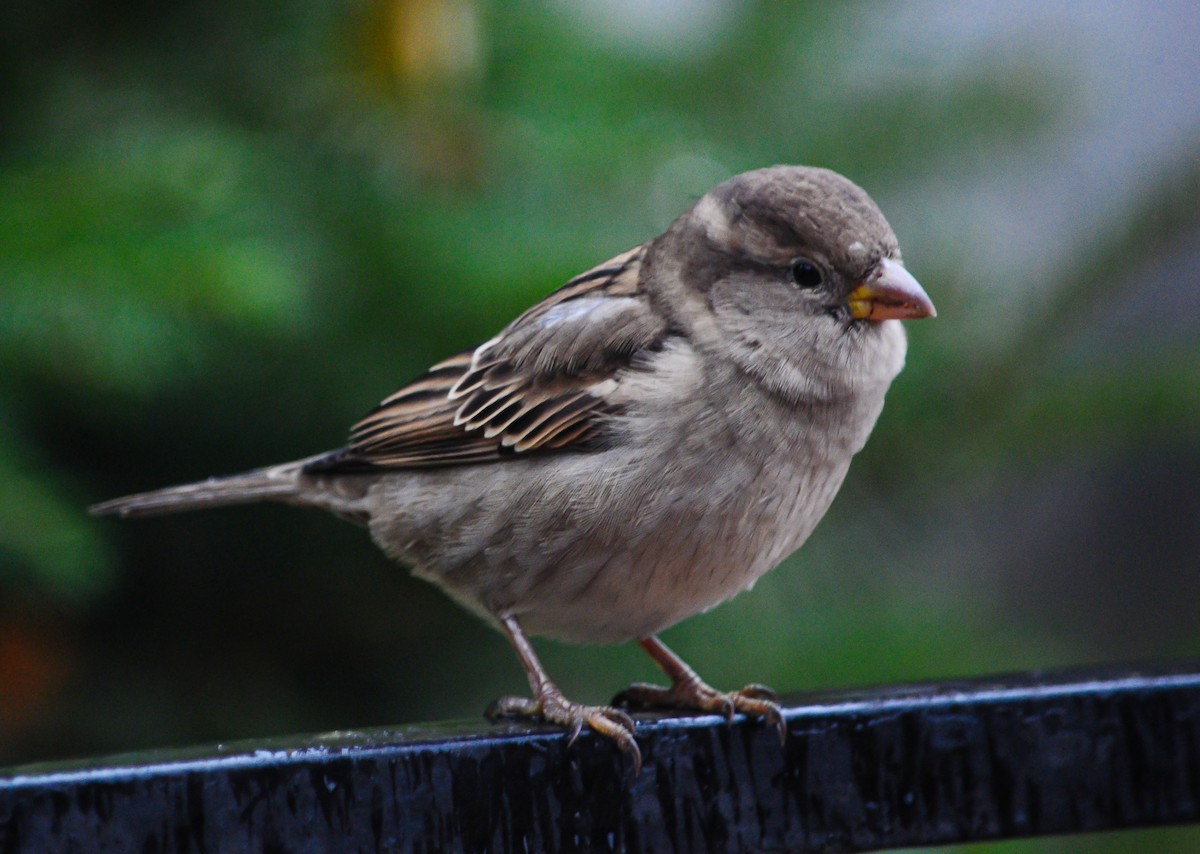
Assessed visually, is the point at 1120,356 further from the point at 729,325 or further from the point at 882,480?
the point at 729,325

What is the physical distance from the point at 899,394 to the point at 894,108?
0.65 m

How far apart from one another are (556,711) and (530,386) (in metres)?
0.50

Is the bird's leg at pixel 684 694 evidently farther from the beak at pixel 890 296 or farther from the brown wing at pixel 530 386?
the beak at pixel 890 296

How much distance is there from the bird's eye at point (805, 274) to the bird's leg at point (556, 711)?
642 millimetres

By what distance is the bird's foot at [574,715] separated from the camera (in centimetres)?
164

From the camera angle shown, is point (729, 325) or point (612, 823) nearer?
point (612, 823)

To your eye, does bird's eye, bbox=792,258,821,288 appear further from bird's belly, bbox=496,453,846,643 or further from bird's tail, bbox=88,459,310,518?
bird's tail, bbox=88,459,310,518

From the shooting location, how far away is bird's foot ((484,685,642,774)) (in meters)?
1.64

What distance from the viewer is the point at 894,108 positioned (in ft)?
9.07

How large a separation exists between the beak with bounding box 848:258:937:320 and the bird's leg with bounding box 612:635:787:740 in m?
0.53

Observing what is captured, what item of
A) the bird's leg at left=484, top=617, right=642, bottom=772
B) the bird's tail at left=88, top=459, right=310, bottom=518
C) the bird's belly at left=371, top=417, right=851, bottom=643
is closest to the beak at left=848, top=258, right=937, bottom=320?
the bird's belly at left=371, top=417, right=851, bottom=643

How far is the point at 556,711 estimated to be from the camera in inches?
76.1

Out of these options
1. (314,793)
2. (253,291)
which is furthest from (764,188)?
(314,793)

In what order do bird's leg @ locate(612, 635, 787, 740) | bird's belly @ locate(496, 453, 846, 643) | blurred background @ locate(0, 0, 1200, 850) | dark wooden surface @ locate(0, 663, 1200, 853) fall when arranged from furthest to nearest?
1. blurred background @ locate(0, 0, 1200, 850)
2. bird's belly @ locate(496, 453, 846, 643)
3. bird's leg @ locate(612, 635, 787, 740)
4. dark wooden surface @ locate(0, 663, 1200, 853)
